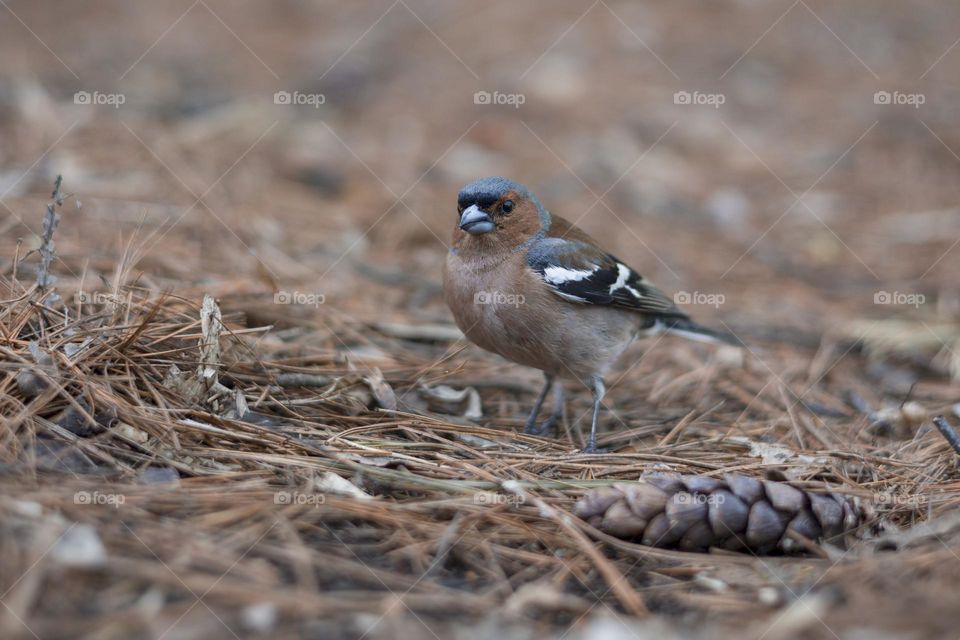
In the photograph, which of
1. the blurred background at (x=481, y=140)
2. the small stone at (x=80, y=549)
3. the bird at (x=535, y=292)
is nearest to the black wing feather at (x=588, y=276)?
the bird at (x=535, y=292)

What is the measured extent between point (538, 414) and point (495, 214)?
1.18 meters

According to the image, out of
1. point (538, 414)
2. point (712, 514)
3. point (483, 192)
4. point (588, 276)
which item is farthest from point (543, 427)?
point (712, 514)

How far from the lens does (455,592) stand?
287 centimetres

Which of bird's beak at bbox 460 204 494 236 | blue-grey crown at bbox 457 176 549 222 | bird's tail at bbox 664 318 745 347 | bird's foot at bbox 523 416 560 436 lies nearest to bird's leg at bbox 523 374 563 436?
bird's foot at bbox 523 416 560 436

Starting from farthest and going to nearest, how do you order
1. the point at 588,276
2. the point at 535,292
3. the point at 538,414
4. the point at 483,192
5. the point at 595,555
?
the point at 538,414, the point at 588,276, the point at 483,192, the point at 535,292, the point at 595,555

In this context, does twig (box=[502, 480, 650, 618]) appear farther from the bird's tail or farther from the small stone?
the bird's tail

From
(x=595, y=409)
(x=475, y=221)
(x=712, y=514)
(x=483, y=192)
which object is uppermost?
(x=483, y=192)

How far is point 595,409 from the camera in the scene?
474 centimetres

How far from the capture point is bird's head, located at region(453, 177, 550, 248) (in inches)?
184

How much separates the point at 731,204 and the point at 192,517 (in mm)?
6666

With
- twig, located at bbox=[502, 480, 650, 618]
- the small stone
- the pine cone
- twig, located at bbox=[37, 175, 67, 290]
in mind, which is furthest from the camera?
twig, located at bbox=[37, 175, 67, 290]

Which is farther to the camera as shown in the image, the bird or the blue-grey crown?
the blue-grey crown

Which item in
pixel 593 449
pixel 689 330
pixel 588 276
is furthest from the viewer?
pixel 689 330

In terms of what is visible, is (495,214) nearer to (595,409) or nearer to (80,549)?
(595,409)
